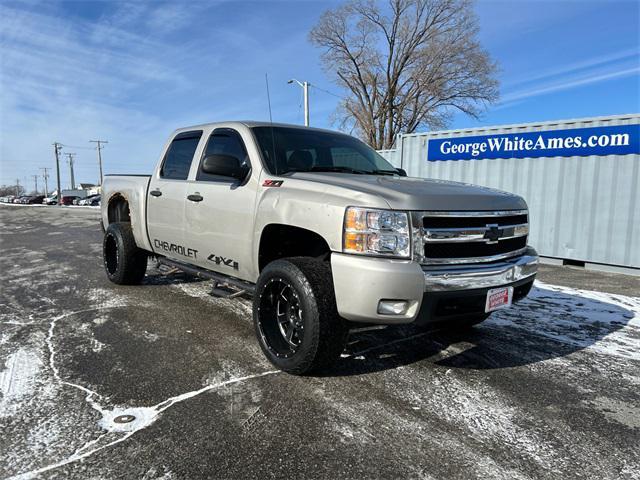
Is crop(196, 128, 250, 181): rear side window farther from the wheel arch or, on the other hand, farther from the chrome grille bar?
the chrome grille bar

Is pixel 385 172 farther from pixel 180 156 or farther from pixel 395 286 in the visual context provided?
pixel 180 156

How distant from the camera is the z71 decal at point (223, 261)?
401 centimetres

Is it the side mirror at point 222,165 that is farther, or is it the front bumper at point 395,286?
the side mirror at point 222,165

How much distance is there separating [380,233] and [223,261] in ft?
5.86

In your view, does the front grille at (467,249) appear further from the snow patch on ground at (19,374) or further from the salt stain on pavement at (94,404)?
the snow patch on ground at (19,374)

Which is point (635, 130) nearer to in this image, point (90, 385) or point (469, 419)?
point (469, 419)

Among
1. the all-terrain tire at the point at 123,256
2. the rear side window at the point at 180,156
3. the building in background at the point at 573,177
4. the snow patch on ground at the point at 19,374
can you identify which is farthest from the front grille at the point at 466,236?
the building in background at the point at 573,177

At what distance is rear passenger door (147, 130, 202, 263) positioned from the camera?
4703 millimetres

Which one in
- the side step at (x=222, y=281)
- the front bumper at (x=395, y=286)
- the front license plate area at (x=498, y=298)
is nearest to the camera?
the front bumper at (x=395, y=286)

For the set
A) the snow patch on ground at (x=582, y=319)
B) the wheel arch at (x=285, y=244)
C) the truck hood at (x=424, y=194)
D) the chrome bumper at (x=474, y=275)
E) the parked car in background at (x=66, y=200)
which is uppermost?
the truck hood at (x=424, y=194)

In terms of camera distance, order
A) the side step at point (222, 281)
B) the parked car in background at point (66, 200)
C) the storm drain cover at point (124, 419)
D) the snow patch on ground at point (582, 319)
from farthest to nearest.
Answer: the parked car in background at point (66, 200) < the snow patch on ground at point (582, 319) < the side step at point (222, 281) < the storm drain cover at point (124, 419)

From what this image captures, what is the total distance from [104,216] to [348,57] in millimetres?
32427

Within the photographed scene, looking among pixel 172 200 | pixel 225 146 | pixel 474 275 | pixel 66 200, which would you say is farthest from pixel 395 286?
pixel 66 200

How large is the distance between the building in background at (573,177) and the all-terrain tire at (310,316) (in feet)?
25.7
